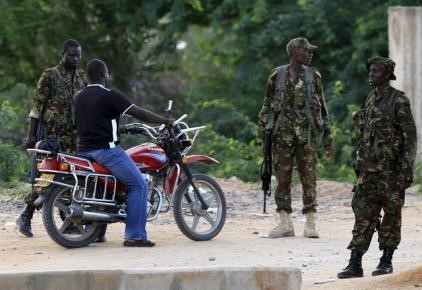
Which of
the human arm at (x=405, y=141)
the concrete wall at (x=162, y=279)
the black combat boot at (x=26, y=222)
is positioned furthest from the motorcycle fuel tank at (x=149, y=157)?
the concrete wall at (x=162, y=279)

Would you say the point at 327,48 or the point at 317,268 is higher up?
the point at 327,48

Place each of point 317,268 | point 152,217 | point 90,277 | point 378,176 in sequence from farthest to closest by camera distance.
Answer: point 152,217 → point 317,268 → point 378,176 → point 90,277

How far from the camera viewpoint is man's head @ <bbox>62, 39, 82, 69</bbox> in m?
11.2

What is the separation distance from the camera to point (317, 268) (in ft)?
33.3

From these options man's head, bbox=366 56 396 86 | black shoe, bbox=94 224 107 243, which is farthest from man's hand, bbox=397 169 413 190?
black shoe, bbox=94 224 107 243

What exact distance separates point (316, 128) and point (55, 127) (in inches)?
88.9

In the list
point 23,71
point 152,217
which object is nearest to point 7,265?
point 152,217

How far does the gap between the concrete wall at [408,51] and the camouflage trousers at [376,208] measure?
941cm

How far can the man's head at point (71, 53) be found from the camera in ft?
36.8

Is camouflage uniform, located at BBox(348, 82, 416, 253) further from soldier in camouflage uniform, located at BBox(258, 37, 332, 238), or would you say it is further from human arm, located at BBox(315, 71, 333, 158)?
human arm, located at BBox(315, 71, 333, 158)

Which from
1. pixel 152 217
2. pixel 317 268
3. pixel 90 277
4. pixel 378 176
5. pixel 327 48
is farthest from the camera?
pixel 327 48

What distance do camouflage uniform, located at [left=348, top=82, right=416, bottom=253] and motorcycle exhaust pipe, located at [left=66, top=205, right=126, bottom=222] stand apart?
234 cm

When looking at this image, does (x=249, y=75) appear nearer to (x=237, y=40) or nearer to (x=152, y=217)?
(x=237, y=40)

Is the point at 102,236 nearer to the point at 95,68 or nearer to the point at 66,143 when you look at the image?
the point at 66,143
